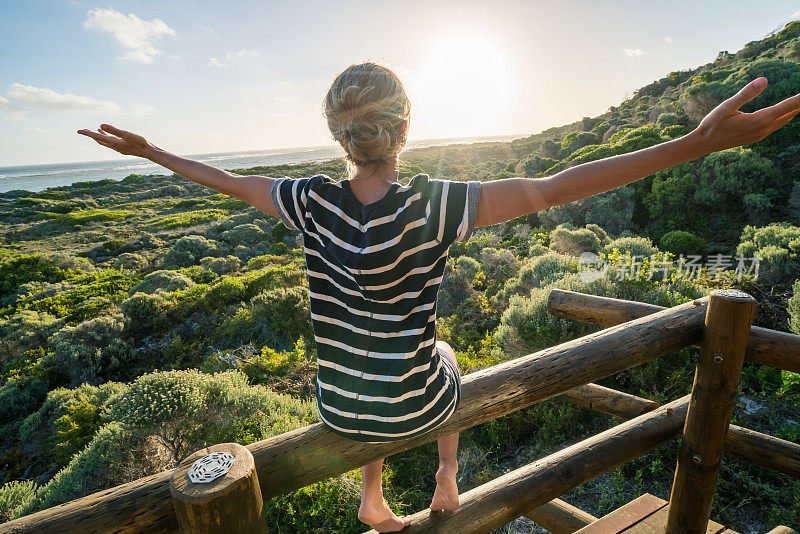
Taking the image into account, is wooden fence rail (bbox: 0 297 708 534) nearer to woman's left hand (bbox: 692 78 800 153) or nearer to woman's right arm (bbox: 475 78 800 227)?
woman's right arm (bbox: 475 78 800 227)

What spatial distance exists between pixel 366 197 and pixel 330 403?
75 centimetres

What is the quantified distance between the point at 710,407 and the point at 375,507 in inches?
74.0

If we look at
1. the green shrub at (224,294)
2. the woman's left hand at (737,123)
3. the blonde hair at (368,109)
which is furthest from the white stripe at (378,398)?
the green shrub at (224,294)

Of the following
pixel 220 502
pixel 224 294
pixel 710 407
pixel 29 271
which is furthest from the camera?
pixel 29 271

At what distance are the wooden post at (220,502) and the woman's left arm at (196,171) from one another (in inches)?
34.6

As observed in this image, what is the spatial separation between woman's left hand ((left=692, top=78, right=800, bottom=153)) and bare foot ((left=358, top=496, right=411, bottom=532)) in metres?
1.68

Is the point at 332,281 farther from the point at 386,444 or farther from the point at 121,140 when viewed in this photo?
the point at 121,140

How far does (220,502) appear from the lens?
42.8 inches

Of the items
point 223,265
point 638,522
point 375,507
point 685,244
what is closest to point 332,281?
point 375,507

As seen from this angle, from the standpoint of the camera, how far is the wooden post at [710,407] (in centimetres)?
214

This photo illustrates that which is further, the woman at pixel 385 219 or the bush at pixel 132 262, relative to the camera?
the bush at pixel 132 262

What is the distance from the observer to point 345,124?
1.33m

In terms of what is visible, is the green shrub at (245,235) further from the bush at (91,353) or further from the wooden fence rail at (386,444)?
the wooden fence rail at (386,444)

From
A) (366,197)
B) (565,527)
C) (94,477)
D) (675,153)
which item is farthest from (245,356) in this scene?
(675,153)
